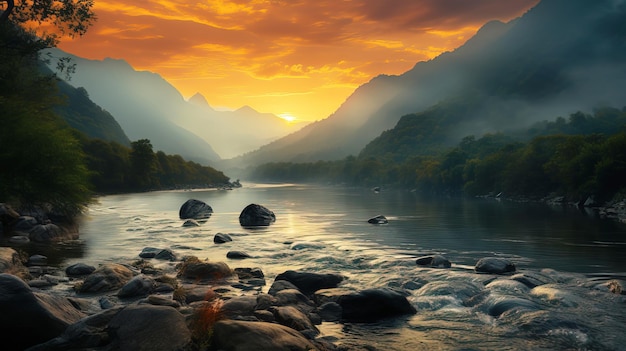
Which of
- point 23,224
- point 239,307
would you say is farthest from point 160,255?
point 23,224

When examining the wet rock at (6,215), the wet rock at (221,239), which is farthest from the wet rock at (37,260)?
the wet rock at (6,215)

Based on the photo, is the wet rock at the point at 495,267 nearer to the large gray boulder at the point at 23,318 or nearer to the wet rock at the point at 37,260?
the large gray boulder at the point at 23,318

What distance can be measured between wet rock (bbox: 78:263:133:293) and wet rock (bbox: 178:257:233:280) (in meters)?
2.87

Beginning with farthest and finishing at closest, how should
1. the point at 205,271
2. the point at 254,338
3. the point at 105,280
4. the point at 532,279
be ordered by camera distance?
1. the point at 205,271
2. the point at 532,279
3. the point at 105,280
4. the point at 254,338

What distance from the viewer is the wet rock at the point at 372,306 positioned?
1706cm

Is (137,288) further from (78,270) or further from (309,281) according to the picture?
(309,281)

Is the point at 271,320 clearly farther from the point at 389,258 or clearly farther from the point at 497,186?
the point at 497,186

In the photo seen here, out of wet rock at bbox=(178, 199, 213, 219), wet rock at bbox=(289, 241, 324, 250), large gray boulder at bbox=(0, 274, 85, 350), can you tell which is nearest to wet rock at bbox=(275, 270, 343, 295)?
large gray boulder at bbox=(0, 274, 85, 350)

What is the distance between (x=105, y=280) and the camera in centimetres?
2042

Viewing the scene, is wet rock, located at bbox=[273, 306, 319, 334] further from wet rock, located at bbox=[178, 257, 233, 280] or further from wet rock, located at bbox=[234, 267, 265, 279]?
wet rock, located at bbox=[178, 257, 233, 280]

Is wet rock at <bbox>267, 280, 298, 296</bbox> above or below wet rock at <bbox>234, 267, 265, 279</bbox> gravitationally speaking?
above

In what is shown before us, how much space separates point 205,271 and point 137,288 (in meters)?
4.82

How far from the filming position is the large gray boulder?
11344 mm

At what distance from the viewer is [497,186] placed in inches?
4811
